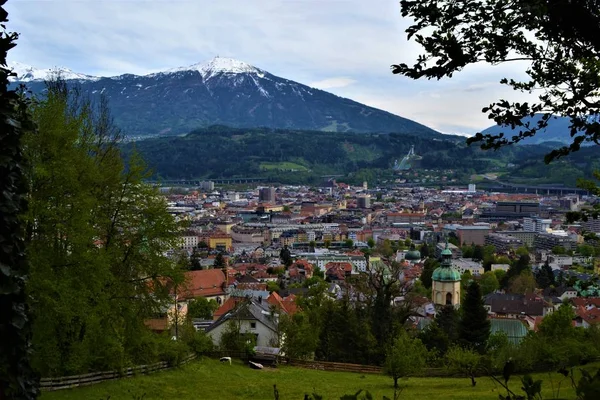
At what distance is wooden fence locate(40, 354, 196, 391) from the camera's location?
37.0 ft

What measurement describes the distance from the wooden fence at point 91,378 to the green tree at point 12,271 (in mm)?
6708

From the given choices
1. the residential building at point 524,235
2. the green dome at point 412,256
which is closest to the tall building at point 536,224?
the residential building at point 524,235

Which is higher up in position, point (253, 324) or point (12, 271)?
point (12, 271)

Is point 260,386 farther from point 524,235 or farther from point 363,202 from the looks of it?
point 363,202

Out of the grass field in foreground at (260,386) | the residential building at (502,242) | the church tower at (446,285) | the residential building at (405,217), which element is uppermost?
the grass field in foreground at (260,386)

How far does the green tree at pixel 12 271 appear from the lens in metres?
4.55

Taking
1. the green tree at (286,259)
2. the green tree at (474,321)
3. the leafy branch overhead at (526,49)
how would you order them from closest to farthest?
the leafy branch overhead at (526,49) → the green tree at (474,321) → the green tree at (286,259)

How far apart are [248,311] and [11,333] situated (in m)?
19.9

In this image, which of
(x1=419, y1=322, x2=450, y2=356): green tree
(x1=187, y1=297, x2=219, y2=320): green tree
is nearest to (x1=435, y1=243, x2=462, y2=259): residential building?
(x1=187, y1=297, x2=219, y2=320): green tree

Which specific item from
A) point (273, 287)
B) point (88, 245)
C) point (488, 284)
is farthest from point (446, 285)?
point (88, 245)

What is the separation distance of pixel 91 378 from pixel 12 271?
27.4ft

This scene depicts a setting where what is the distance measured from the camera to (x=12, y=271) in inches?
183

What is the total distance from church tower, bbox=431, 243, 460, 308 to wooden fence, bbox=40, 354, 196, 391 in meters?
26.6

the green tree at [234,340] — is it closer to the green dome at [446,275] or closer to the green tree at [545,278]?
the green dome at [446,275]
